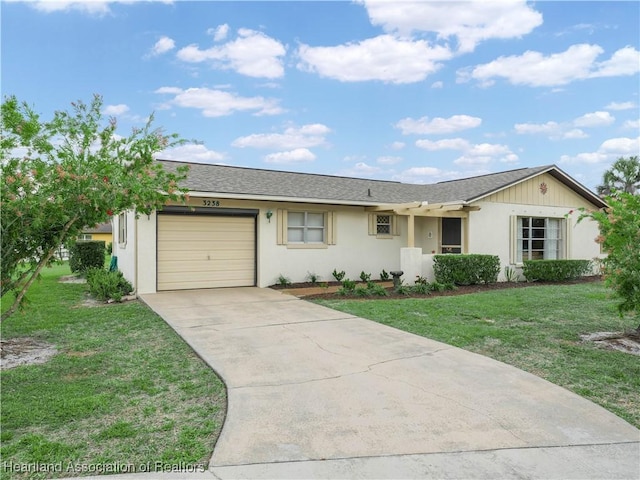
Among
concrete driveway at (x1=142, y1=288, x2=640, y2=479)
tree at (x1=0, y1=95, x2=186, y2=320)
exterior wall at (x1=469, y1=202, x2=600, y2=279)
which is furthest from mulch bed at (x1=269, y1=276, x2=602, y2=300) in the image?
tree at (x1=0, y1=95, x2=186, y2=320)

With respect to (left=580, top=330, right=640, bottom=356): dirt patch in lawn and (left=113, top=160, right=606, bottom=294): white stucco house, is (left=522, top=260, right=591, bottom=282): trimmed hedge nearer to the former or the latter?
(left=113, top=160, right=606, bottom=294): white stucco house

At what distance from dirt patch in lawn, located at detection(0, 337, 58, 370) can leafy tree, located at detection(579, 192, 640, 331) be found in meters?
7.67

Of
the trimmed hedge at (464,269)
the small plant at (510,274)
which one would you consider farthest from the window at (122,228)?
the small plant at (510,274)

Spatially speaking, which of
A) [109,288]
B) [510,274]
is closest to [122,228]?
[109,288]

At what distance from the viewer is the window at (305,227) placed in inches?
517

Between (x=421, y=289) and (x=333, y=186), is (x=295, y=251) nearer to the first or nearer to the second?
(x=333, y=186)

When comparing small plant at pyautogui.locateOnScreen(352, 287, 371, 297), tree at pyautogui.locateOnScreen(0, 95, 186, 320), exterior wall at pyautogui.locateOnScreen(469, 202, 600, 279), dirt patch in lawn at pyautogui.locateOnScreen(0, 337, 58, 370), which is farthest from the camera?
exterior wall at pyautogui.locateOnScreen(469, 202, 600, 279)

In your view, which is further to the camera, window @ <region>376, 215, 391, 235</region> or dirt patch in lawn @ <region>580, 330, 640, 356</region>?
window @ <region>376, 215, 391, 235</region>

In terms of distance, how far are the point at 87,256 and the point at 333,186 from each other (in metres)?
9.92

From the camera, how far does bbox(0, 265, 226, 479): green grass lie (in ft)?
9.67

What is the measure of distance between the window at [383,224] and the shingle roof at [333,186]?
0.61 metres

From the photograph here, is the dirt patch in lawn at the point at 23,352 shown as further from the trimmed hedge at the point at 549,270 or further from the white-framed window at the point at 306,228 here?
the trimmed hedge at the point at 549,270

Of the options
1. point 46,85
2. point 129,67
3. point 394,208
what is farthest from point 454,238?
point 46,85

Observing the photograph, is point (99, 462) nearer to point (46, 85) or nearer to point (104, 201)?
point (104, 201)
